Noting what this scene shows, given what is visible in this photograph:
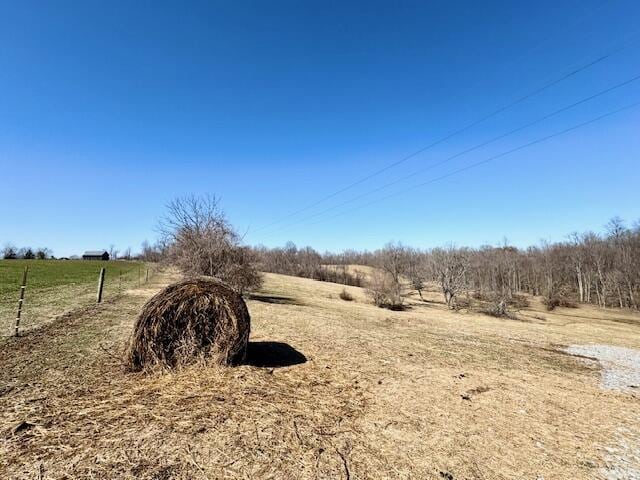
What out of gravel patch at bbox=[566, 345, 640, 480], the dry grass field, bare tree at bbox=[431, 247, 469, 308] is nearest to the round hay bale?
the dry grass field

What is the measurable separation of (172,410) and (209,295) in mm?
2429

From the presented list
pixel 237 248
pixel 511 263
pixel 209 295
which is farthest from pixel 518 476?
pixel 511 263

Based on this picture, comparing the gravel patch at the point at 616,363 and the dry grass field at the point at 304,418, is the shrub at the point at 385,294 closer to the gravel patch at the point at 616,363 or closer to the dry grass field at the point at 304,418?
the gravel patch at the point at 616,363

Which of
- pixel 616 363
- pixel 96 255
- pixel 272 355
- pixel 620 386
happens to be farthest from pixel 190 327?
pixel 96 255

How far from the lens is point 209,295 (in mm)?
6621

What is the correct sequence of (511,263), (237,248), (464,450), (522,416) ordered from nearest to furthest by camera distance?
(464,450), (522,416), (237,248), (511,263)

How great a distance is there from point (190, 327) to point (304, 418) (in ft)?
10.2

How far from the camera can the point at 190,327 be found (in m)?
6.45

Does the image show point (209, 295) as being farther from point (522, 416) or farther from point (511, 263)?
point (511, 263)

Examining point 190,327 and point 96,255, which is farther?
point 96,255

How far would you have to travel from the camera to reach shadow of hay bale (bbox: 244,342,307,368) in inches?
279

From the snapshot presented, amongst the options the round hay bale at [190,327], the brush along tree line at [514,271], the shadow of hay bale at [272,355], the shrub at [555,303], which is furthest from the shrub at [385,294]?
the shrub at [555,303]

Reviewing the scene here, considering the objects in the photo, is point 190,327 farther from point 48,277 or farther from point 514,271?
point 514,271

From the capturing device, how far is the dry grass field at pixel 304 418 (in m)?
3.49
